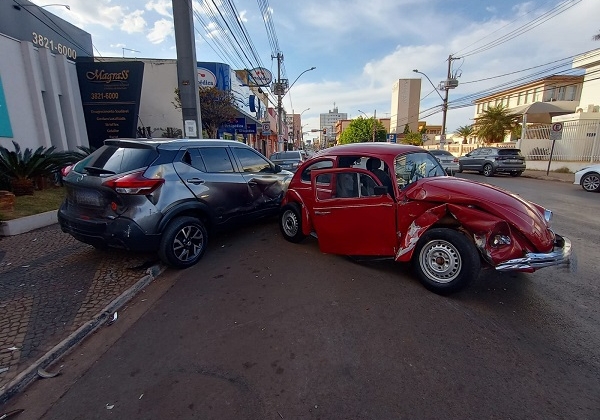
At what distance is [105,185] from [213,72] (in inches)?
672

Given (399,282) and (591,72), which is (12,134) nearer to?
(399,282)

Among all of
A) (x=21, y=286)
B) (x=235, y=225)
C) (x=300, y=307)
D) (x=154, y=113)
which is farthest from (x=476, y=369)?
(x=154, y=113)

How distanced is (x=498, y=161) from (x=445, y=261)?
1666 cm

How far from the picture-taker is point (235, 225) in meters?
5.41

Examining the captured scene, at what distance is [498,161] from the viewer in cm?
1684

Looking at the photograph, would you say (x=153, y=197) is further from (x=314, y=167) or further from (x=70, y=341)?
(x=314, y=167)

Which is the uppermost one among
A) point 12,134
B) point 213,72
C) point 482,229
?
point 213,72

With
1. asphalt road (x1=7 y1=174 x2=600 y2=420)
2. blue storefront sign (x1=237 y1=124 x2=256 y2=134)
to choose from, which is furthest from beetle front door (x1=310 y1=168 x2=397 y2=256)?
blue storefront sign (x1=237 y1=124 x2=256 y2=134)

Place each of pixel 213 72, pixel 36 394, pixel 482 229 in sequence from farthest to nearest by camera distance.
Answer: pixel 213 72
pixel 482 229
pixel 36 394

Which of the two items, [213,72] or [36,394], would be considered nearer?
[36,394]

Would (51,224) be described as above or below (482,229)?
below

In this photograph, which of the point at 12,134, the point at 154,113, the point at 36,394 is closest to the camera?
the point at 36,394

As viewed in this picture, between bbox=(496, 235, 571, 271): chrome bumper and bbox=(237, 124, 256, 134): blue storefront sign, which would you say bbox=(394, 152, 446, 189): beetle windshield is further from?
bbox=(237, 124, 256, 134): blue storefront sign

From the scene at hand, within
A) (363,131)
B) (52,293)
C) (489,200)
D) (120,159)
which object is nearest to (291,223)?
(120,159)
